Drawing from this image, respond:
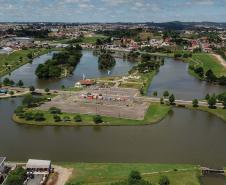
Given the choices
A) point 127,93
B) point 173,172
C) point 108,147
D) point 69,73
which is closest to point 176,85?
point 127,93

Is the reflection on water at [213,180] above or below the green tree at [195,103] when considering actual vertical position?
below

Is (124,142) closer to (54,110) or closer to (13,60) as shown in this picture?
(54,110)

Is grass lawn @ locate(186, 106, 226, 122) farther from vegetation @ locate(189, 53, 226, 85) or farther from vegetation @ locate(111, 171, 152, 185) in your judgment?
vegetation @ locate(111, 171, 152, 185)

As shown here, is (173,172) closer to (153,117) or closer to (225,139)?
(225,139)

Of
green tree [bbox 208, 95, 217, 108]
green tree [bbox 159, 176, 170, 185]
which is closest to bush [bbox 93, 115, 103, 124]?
green tree [bbox 159, 176, 170, 185]

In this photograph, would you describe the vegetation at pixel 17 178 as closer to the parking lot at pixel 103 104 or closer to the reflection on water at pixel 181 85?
the parking lot at pixel 103 104

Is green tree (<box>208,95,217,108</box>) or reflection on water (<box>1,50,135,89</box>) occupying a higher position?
green tree (<box>208,95,217,108</box>)

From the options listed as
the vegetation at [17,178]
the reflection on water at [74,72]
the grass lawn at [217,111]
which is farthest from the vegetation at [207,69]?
the vegetation at [17,178]
